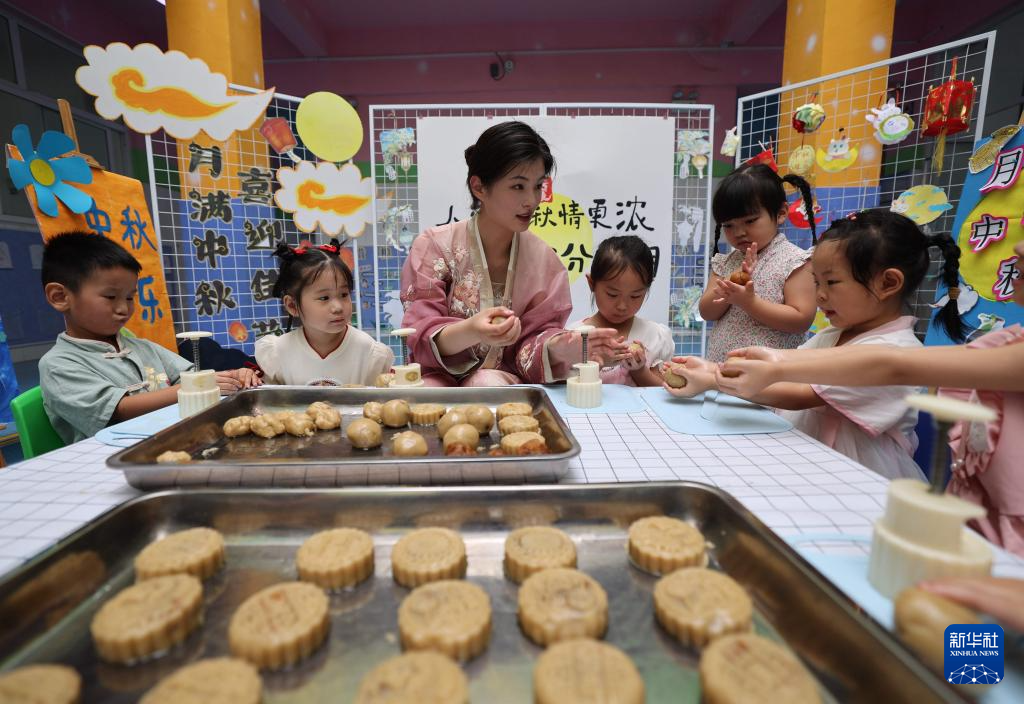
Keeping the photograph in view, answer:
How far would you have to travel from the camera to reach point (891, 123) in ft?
8.16

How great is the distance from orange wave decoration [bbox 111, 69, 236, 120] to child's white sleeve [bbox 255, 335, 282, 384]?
128 cm

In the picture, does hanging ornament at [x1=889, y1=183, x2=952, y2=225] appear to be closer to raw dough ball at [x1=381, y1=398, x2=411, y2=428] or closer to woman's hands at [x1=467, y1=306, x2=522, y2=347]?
woman's hands at [x1=467, y1=306, x2=522, y2=347]

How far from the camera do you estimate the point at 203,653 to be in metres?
0.61

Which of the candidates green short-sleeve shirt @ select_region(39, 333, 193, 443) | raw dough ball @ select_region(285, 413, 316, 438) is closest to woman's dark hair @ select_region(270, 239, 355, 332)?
green short-sleeve shirt @ select_region(39, 333, 193, 443)

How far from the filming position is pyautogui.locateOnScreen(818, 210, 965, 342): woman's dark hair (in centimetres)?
128

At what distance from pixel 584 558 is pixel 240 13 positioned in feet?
16.9

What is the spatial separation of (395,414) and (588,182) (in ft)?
7.99

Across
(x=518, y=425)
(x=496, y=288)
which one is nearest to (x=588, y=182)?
(x=496, y=288)

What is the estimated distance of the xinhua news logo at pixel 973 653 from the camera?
0.48 meters

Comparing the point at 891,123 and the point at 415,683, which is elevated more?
the point at 891,123

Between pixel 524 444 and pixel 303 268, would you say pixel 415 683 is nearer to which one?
pixel 524 444

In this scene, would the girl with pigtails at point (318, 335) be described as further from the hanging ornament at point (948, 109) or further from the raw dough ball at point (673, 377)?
the hanging ornament at point (948, 109)

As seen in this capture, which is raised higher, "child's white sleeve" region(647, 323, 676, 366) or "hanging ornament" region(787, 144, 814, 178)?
"hanging ornament" region(787, 144, 814, 178)

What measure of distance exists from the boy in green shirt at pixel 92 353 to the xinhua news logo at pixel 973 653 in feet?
5.78
